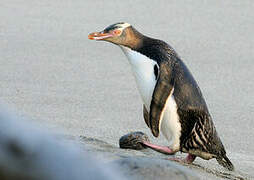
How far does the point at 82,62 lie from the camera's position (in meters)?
7.13

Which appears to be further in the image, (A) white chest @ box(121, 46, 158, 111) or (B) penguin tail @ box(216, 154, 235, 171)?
(B) penguin tail @ box(216, 154, 235, 171)

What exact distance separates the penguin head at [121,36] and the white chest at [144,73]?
90 millimetres

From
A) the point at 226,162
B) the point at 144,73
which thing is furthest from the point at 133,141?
the point at 226,162

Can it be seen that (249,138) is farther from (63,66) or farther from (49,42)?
(49,42)

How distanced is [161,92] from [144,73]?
18 centimetres

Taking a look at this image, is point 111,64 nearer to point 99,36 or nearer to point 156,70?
point 99,36

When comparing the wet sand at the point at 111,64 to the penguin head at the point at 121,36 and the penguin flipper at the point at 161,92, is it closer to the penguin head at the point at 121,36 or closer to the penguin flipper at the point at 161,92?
the penguin flipper at the point at 161,92

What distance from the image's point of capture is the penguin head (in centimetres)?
376

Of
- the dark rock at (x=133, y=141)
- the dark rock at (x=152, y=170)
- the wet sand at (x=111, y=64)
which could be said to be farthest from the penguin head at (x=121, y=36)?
the dark rock at (x=152, y=170)

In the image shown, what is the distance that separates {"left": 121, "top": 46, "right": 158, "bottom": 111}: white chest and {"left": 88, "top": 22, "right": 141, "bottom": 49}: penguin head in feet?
0.29

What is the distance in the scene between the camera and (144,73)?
364 centimetres

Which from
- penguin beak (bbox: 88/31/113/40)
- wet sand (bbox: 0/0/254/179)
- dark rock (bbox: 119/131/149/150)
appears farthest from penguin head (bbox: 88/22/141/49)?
wet sand (bbox: 0/0/254/179)

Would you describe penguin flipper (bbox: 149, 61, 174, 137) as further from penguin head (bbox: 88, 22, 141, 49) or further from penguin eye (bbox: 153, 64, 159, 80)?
penguin head (bbox: 88, 22, 141, 49)

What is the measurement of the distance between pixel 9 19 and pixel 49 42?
4.19 feet
